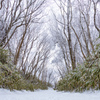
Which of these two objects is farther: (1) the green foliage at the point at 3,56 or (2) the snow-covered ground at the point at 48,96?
(1) the green foliage at the point at 3,56

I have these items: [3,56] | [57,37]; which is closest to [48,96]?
[3,56]

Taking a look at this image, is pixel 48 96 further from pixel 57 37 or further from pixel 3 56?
pixel 57 37

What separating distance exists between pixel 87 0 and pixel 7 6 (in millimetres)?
4294

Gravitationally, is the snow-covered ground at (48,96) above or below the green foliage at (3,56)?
below

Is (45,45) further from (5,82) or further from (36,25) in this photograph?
(5,82)

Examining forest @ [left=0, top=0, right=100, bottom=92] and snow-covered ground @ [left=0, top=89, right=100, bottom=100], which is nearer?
snow-covered ground @ [left=0, top=89, right=100, bottom=100]

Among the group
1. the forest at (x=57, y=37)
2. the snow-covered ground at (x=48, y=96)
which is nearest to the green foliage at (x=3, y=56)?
the forest at (x=57, y=37)

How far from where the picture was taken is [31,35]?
32.5 feet

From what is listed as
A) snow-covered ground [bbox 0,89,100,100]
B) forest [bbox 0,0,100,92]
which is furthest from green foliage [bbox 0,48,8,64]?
snow-covered ground [bbox 0,89,100,100]

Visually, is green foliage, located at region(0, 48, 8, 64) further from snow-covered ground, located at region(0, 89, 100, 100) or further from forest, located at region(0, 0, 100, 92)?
snow-covered ground, located at region(0, 89, 100, 100)

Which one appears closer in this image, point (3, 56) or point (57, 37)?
point (3, 56)

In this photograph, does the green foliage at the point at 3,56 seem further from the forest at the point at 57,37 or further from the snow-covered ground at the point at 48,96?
the snow-covered ground at the point at 48,96

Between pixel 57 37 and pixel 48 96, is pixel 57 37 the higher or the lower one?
the higher one

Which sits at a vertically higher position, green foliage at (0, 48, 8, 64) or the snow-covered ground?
green foliage at (0, 48, 8, 64)
